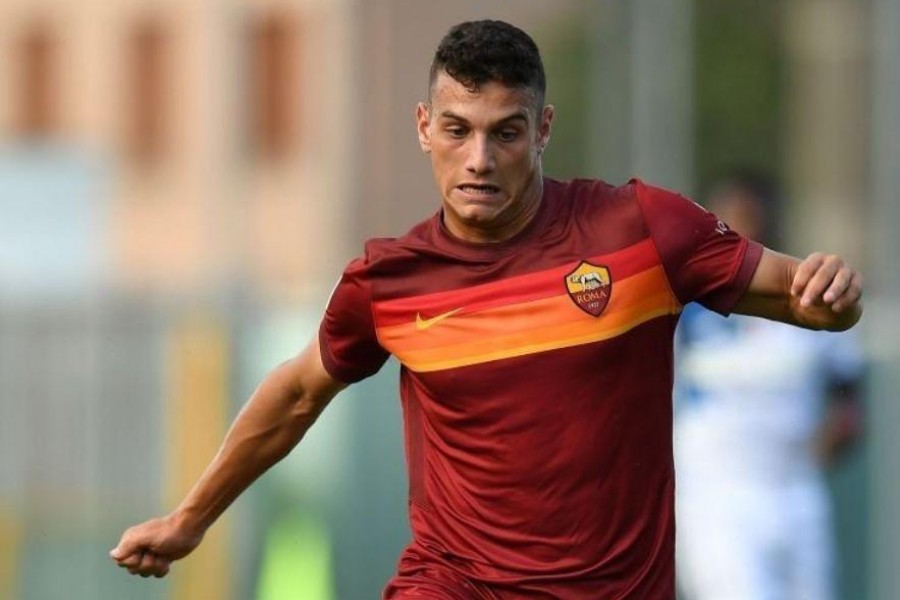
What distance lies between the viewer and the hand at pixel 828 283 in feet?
18.6

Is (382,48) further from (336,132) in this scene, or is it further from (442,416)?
(442,416)

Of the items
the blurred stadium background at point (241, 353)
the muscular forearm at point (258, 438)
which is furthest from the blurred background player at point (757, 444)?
the muscular forearm at point (258, 438)

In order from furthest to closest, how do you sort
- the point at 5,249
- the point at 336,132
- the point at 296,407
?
1. the point at 336,132
2. the point at 5,249
3. the point at 296,407

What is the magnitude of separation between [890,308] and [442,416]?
7.15 metres

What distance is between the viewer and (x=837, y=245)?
21938 millimetres

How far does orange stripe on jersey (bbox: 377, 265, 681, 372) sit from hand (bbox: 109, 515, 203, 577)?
973mm

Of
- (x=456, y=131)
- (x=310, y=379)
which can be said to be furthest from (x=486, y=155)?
(x=310, y=379)

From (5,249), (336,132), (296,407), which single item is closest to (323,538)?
(5,249)

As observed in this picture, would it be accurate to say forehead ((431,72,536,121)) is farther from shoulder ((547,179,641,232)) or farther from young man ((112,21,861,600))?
shoulder ((547,179,641,232))

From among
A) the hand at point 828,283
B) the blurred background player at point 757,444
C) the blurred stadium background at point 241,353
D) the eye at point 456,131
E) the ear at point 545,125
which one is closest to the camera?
the hand at point 828,283

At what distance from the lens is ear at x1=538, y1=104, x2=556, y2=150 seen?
610cm

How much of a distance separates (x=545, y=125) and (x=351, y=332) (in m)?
0.77

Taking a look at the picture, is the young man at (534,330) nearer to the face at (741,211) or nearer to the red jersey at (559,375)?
the red jersey at (559,375)

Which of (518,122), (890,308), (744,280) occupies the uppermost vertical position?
(518,122)
